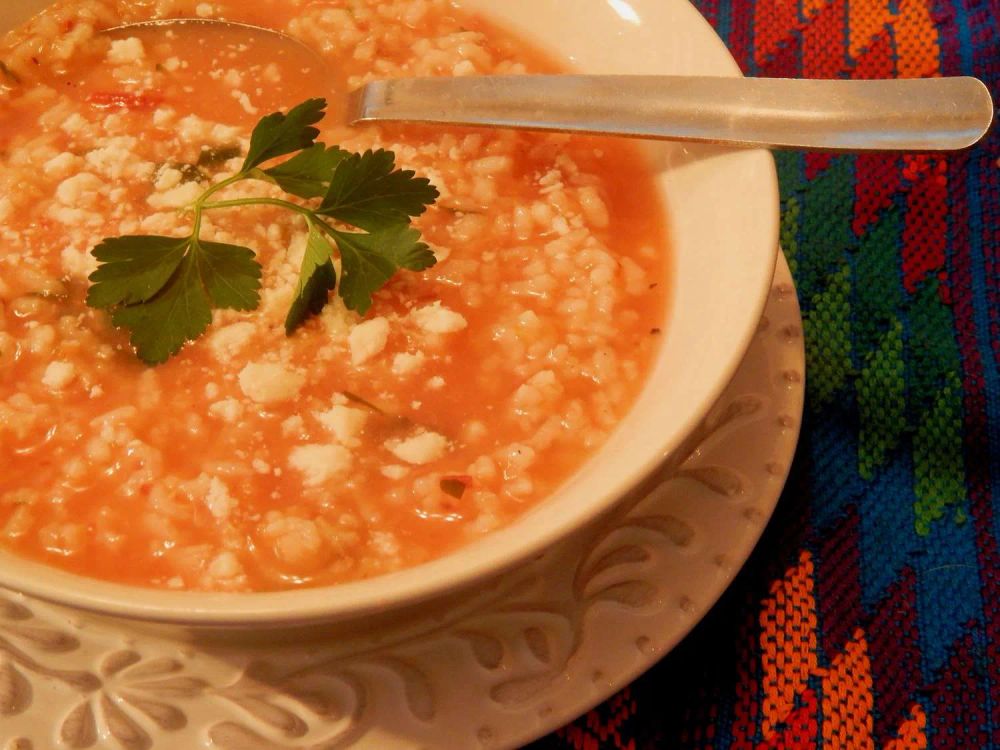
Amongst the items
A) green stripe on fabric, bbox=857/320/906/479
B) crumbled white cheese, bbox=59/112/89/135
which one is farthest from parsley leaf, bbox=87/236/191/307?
green stripe on fabric, bbox=857/320/906/479

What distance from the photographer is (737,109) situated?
2131 mm

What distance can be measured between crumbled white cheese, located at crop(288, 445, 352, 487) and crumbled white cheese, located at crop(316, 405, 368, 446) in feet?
0.09

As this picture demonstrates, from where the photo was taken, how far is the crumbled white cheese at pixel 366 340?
211cm

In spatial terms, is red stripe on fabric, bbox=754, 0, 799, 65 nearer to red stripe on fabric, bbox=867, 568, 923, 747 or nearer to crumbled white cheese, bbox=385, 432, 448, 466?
red stripe on fabric, bbox=867, 568, 923, 747

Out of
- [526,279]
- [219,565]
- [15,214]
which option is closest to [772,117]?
[526,279]

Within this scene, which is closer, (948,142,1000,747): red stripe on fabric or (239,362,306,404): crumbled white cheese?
(239,362,306,404): crumbled white cheese

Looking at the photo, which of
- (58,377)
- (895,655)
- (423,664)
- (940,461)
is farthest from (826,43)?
(58,377)

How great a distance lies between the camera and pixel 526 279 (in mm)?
2293

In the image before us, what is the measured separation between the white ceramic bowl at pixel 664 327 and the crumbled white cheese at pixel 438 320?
434mm

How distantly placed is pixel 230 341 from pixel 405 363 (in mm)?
378

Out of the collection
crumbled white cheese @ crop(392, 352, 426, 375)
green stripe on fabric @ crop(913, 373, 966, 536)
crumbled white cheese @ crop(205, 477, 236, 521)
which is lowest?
green stripe on fabric @ crop(913, 373, 966, 536)

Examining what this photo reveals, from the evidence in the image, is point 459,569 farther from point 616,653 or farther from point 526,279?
point 526,279

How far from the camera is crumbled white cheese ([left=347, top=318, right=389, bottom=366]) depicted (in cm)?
211

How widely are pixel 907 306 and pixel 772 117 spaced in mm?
1005
